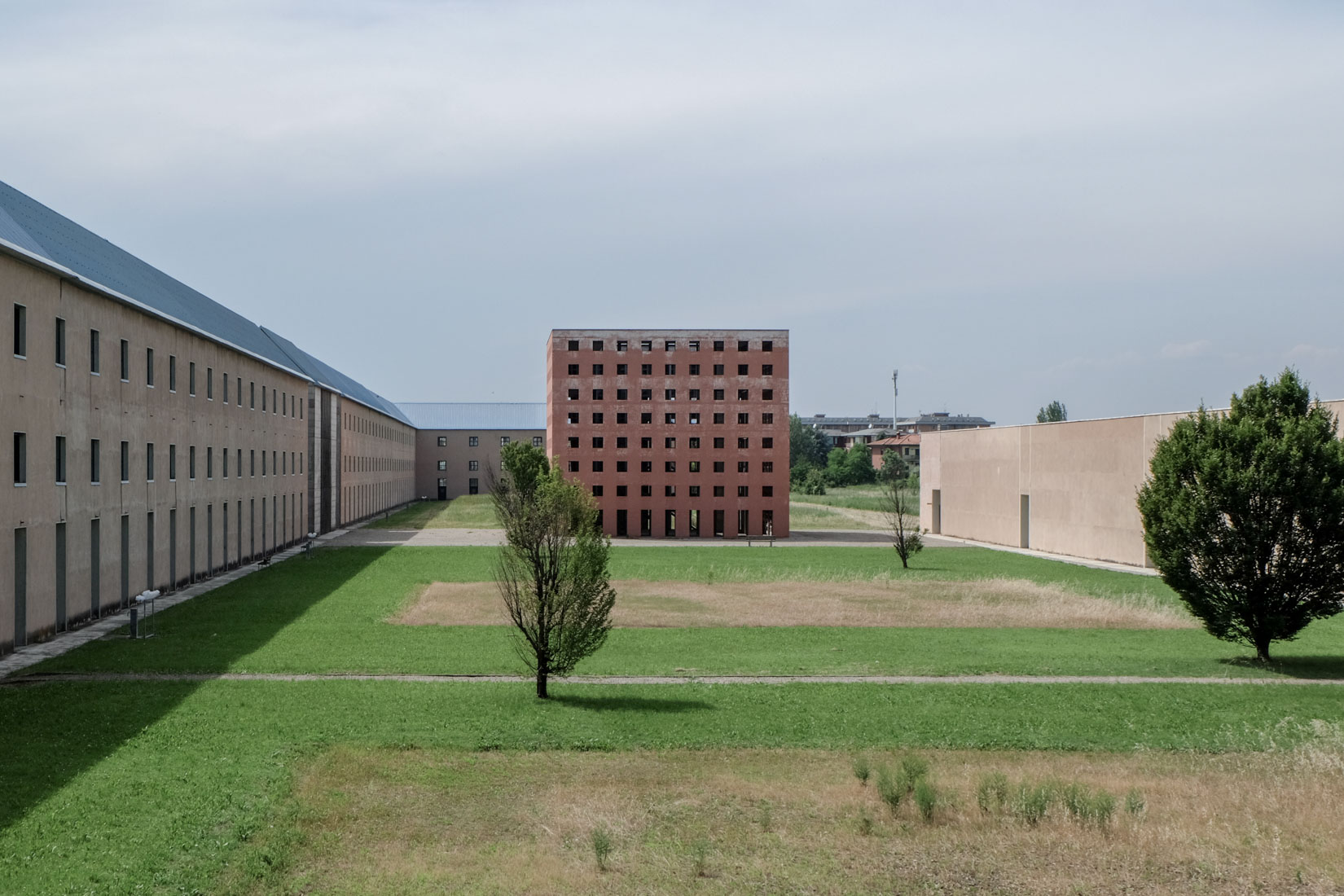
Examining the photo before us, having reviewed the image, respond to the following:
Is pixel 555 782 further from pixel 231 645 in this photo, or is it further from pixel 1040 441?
pixel 1040 441

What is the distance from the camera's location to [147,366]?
39.2 metres

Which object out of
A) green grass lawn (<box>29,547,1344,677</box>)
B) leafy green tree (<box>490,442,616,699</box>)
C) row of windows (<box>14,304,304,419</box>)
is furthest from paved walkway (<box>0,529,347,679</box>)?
leafy green tree (<box>490,442,616,699</box>)

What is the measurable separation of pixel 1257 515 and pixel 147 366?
3623 cm

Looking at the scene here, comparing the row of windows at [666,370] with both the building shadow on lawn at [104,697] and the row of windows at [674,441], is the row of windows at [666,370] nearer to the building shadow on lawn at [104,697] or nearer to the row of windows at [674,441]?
the row of windows at [674,441]

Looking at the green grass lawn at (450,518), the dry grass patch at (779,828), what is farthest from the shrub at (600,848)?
the green grass lawn at (450,518)

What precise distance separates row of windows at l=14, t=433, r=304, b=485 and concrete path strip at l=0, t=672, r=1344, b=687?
267 inches

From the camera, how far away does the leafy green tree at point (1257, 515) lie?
2653 cm

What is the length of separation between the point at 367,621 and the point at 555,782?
1888 centimetres

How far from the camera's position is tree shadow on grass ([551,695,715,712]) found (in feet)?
73.5

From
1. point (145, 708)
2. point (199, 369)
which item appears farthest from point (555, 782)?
point (199, 369)

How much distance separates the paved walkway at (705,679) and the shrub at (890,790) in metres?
8.72

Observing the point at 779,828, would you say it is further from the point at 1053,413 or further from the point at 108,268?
the point at 1053,413

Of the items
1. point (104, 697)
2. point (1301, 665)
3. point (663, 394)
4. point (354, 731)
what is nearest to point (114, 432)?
point (104, 697)

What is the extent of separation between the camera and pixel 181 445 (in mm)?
42969
